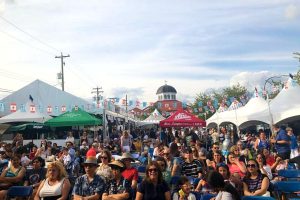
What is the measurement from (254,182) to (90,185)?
276 cm

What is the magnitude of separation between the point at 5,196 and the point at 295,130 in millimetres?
18779

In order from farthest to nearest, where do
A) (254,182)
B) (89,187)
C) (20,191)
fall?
(20,191) → (254,182) → (89,187)

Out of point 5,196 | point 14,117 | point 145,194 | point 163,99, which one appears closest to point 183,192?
point 145,194

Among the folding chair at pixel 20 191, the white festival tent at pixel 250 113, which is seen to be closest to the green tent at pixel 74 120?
the white festival tent at pixel 250 113

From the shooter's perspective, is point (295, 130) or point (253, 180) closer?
point (253, 180)

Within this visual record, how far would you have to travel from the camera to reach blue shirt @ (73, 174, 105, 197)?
5.86 metres

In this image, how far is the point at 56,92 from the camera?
2802 centimetres

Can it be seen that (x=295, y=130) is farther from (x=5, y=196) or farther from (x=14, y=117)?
(x=5, y=196)

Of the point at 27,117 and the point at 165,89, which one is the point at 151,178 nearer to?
the point at 27,117

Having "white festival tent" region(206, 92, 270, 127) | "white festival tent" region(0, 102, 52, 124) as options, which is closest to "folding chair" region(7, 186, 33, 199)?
"white festival tent" region(0, 102, 52, 124)

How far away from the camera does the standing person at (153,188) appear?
5.38m

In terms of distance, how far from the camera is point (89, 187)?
232 inches

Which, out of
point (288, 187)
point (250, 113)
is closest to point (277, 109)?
point (250, 113)

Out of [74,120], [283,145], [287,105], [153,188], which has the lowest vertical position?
[153,188]
